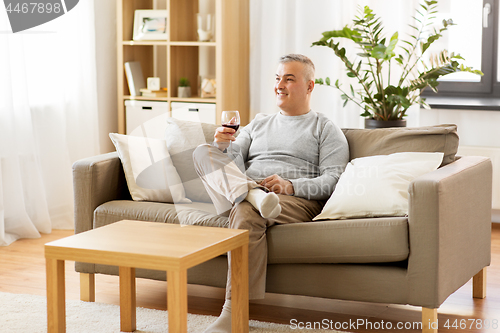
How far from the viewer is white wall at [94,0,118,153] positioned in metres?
4.42

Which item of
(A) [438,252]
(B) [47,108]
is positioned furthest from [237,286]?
(B) [47,108]

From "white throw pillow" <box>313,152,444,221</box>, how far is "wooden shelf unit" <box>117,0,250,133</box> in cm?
189

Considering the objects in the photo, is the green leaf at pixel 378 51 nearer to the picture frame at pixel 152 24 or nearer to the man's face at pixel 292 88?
the man's face at pixel 292 88

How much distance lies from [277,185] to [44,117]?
2.12 meters

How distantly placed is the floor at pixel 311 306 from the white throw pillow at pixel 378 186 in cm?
43

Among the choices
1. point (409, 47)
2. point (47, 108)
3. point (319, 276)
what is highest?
point (409, 47)

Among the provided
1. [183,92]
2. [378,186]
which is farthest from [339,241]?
[183,92]

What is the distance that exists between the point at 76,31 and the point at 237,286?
2647 millimetres

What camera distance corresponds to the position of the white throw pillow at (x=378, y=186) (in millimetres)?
Result: 2395

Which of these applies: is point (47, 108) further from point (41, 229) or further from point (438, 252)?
point (438, 252)

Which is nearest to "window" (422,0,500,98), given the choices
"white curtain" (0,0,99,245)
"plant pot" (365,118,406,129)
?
"plant pot" (365,118,406,129)

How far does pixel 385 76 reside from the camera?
13.5 ft

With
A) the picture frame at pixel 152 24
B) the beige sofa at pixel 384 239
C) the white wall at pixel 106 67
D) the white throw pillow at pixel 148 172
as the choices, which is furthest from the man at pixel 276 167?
the white wall at pixel 106 67

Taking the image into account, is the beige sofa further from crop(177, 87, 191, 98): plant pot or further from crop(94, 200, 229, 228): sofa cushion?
crop(177, 87, 191, 98): plant pot
